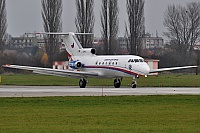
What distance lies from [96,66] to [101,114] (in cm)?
2973

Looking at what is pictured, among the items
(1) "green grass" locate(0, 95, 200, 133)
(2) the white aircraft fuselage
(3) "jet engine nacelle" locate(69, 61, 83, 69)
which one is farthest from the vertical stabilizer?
(1) "green grass" locate(0, 95, 200, 133)

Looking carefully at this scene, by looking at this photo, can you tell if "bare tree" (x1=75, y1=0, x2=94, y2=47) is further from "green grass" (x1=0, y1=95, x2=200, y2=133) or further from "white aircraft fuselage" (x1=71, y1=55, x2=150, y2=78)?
"green grass" (x1=0, y1=95, x2=200, y2=133)

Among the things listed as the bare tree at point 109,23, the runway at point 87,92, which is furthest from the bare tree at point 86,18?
the runway at point 87,92

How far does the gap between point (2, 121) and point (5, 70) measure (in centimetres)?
8685

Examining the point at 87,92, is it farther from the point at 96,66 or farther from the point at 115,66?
the point at 96,66

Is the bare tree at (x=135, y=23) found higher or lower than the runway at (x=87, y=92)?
higher

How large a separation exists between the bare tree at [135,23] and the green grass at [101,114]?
168ft

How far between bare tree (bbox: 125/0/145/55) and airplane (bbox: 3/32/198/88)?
29.0 metres

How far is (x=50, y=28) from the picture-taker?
8894 cm

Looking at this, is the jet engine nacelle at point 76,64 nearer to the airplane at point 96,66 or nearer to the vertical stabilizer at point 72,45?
the airplane at point 96,66

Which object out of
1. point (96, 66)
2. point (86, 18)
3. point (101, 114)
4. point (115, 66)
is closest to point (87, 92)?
point (115, 66)

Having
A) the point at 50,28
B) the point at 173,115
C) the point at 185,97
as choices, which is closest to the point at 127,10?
the point at 50,28

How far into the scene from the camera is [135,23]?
86.9 metres

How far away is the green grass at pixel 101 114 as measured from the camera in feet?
69.9
